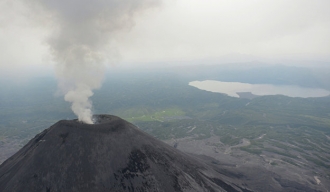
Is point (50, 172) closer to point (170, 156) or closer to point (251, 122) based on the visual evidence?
point (170, 156)

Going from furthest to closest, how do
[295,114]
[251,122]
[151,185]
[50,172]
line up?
[295,114] < [251,122] < [151,185] < [50,172]

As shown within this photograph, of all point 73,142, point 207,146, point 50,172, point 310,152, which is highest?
point 73,142


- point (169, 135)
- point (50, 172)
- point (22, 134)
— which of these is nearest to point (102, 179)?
point (50, 172)

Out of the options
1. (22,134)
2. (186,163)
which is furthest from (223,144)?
(22,134)

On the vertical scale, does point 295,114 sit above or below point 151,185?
below

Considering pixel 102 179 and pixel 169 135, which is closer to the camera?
pixel 102 179

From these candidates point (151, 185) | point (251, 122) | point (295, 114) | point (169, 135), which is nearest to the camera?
point (151, 185)

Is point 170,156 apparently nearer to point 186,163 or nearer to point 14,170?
point 186,163
